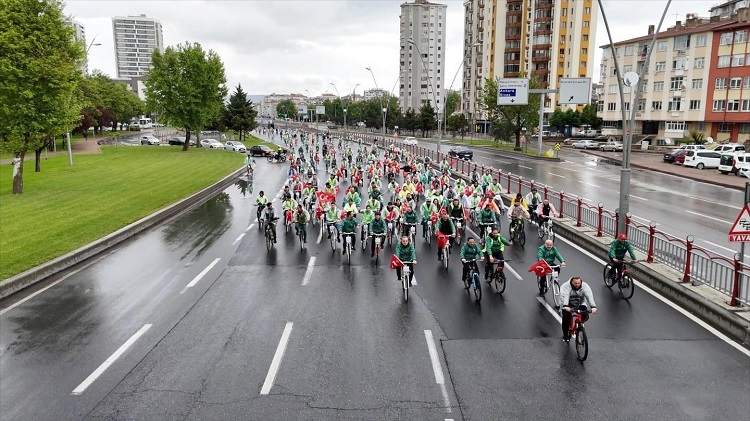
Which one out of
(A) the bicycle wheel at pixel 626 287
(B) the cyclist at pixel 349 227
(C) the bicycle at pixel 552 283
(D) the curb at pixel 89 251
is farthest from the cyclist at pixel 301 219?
(A) the bicycle wheel at pixel 626 287

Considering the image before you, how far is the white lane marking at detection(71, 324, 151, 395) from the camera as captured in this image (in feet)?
26.9

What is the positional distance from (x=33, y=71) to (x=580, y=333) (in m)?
25.6

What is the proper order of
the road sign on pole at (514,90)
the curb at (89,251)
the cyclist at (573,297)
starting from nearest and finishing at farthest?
the cyclist at (573,297), the curb at (89,251), the road sign on pole at (514,90)

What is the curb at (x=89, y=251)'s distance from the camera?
1305 centimetres

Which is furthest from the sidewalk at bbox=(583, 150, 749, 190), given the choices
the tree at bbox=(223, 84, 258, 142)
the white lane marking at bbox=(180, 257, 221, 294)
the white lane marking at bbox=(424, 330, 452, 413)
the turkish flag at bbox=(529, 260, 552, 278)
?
the tree at bbox=(223, 84, 258, 142)

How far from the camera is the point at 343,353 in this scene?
938 cm

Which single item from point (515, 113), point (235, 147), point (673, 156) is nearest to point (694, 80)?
point (673, 156)

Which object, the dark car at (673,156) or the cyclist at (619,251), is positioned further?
the dark car at (673,156)

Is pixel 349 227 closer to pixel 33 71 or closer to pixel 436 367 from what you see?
pixel 436 367

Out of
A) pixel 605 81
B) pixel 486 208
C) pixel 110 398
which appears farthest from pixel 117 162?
pixel 605 81

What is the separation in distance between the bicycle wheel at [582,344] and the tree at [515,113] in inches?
2269

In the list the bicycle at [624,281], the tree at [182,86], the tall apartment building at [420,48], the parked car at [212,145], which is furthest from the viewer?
the tall apartment building at [420,48]

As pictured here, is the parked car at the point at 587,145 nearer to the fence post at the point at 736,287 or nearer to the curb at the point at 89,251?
the curb at the point at 89,251

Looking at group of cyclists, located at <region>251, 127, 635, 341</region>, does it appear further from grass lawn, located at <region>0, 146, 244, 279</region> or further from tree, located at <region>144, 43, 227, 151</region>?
tree, located at <region>144, 43, 227, 151</region>
